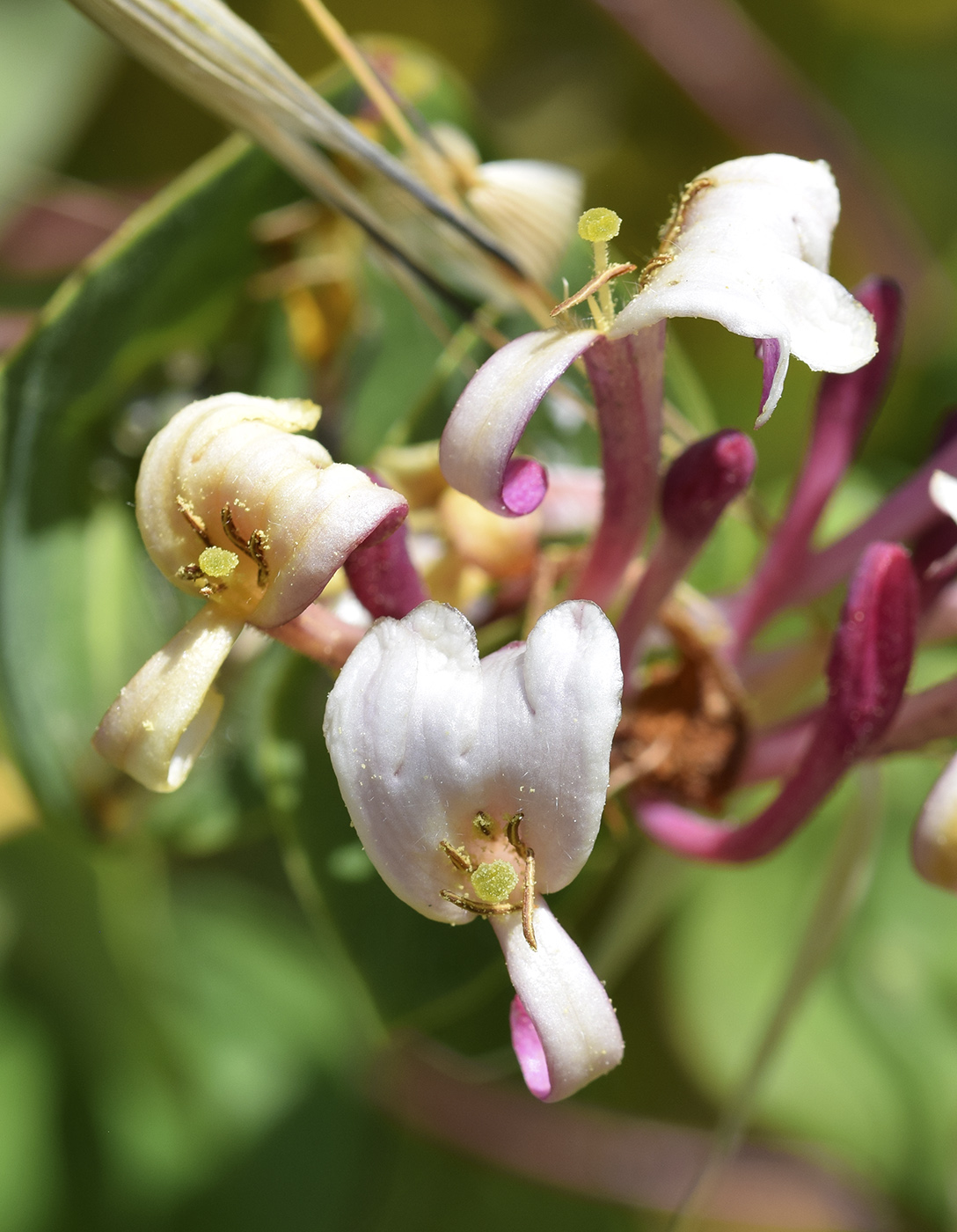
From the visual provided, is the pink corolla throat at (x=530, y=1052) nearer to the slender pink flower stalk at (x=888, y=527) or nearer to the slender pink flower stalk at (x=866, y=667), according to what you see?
the slender pink flower stalk at (x=866, y=667)

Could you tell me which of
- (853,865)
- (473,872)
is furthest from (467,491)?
(853,865)

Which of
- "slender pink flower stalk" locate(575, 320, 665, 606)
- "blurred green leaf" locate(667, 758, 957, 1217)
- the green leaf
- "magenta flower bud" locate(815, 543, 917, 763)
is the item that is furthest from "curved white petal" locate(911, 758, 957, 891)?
"blurred green leaf" locate(667, 758, 957, 1217)

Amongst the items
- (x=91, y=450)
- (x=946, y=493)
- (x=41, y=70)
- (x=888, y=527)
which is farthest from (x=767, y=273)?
(x=41, y=70)

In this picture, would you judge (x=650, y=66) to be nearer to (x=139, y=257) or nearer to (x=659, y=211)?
(x=659, y=211)

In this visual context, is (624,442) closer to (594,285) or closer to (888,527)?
(594,285)

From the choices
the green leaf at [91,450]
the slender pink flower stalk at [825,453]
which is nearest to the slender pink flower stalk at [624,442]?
the slender pink flower stalk at [825,453]
